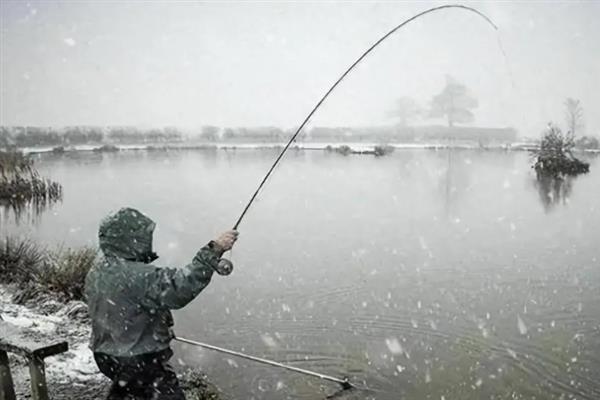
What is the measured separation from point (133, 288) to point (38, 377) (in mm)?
1819

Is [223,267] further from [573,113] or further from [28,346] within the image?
[573,113]

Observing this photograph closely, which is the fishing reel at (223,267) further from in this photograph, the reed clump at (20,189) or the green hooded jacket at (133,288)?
the reed clump at (20,189)

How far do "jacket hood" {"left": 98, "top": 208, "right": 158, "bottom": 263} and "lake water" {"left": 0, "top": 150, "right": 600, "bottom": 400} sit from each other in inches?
158

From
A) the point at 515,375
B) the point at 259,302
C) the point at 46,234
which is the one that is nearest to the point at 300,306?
the point at 259,302

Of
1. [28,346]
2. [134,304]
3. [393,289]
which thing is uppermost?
[134,304]

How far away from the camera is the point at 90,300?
133 inches

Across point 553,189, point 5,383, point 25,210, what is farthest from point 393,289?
point 553,189

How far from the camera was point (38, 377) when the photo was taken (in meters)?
4.40

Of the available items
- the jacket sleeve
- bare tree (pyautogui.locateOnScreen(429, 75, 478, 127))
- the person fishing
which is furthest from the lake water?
bare tree (pyautogui.locateOnScreen(429, 75, 478, 127))

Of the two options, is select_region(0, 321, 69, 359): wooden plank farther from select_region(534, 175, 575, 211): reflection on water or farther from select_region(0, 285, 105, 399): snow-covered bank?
select_region(534, 175, 575, 211): reflection on water

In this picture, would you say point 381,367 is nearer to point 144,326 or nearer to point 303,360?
point 303,360

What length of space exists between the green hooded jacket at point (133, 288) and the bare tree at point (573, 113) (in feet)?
286

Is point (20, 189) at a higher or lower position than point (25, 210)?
higher

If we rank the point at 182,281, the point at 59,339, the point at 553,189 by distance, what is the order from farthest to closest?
the point at 553,189
the point at 59,339
the point at 182,281
